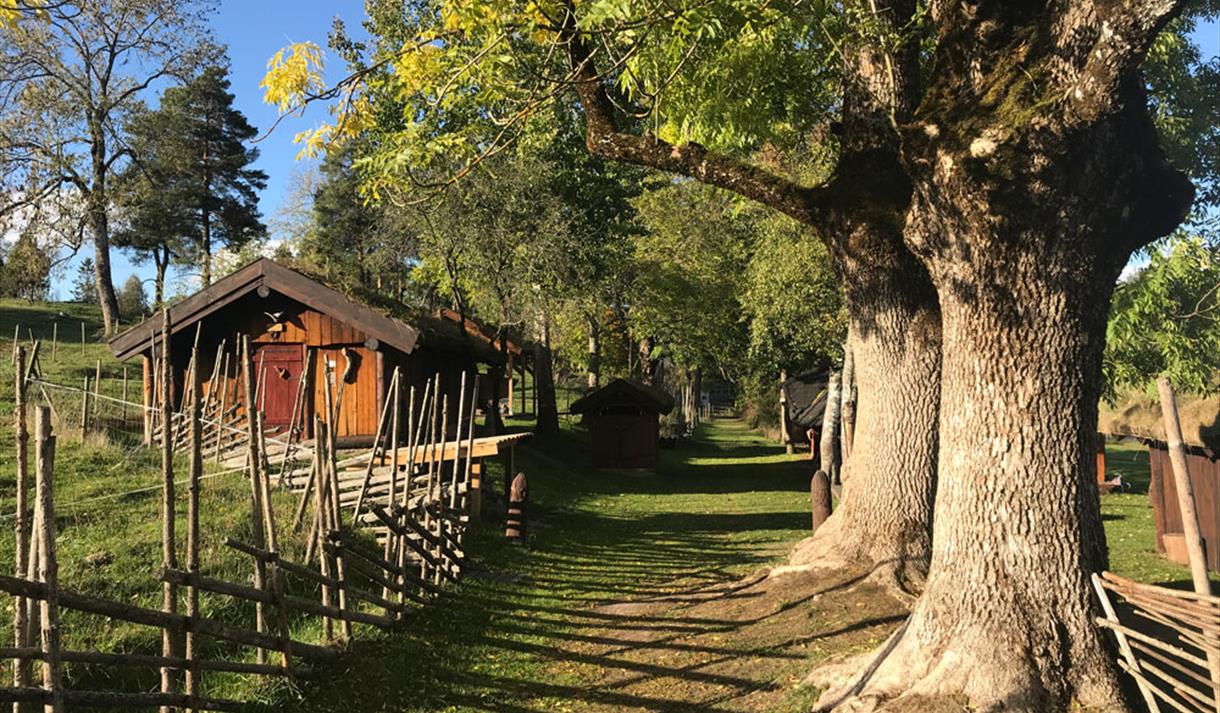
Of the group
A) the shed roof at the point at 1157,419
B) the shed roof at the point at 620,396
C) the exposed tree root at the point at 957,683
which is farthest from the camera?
the shed roof at the point at 620,396

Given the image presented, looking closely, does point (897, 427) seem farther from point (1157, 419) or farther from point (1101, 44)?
point (1157, 419)

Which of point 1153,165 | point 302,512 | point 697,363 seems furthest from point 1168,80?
point 697,363

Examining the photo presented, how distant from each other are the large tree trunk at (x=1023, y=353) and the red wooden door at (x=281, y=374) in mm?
16935

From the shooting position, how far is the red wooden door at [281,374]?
19.7 meters

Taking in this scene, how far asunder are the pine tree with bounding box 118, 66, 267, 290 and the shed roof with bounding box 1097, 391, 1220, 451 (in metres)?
40.1

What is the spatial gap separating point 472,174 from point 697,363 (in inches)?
786

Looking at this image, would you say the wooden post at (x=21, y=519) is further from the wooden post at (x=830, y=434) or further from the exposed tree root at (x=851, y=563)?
the wooden post at (x=830, y=434)

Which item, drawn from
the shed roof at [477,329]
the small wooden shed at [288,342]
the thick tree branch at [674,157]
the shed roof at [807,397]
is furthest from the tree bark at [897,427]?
the shed roof at [807,397]

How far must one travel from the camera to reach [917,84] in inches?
332

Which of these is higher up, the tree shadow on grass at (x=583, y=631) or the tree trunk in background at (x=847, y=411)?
the tree trunk in background at (x=847, y=411)

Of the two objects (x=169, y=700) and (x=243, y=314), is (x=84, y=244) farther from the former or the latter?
(x=169, y=700)

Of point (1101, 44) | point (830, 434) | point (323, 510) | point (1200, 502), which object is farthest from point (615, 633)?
point (830, 434)

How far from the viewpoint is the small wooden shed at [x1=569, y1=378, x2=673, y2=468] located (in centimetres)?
2767

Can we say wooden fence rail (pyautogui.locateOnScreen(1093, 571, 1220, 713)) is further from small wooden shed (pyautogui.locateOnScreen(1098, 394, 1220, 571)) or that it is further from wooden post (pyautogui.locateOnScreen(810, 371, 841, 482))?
wooden post (pyautogui.locateOnScreen(810, 371, 841, 482))
